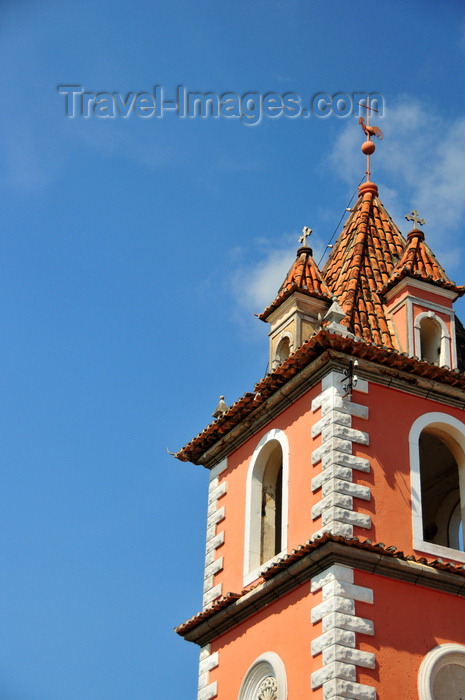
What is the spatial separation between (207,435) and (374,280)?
4.34 metres

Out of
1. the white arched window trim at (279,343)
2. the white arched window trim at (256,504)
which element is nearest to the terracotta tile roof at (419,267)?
the white arched window trim at (279,343)

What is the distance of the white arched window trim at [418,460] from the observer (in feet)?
62.9

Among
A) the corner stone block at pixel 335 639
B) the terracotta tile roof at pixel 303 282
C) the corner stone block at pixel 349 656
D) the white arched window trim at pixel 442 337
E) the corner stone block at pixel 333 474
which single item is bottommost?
the corner stone block at pixel 349 656

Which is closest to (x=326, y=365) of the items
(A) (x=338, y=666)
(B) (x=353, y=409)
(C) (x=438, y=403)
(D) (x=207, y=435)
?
(B) (x=353, y=409)

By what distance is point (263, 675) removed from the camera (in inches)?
753

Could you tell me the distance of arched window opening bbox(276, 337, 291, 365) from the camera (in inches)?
879

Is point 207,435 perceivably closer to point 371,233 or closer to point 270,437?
point 270,437

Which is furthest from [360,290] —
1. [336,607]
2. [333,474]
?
[336,607]

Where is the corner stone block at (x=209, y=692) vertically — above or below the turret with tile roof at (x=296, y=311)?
below

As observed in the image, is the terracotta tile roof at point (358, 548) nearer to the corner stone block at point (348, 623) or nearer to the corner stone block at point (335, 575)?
the corner stone block at point (335, 575)

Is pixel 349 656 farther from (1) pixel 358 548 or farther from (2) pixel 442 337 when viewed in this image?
(2) pixel 442 337

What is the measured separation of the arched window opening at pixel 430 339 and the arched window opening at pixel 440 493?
4.84 ft

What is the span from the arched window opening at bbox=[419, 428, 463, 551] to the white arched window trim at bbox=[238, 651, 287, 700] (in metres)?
4.75

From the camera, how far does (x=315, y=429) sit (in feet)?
65.4
